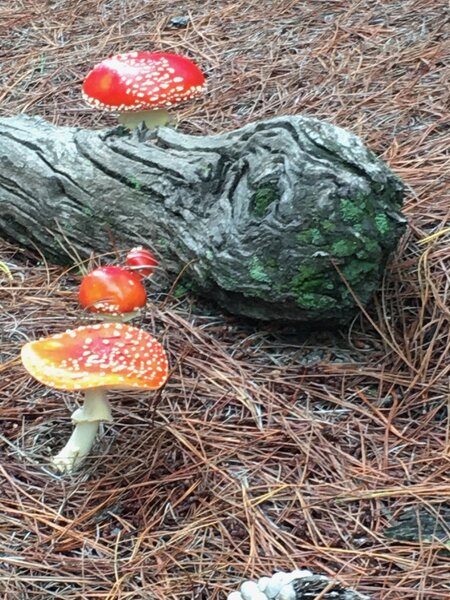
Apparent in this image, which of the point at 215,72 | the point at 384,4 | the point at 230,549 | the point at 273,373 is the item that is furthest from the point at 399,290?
the point at 384,4

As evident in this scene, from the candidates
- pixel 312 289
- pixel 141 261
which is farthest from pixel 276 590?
pixel 141 261

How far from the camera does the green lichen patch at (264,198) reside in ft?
9.68

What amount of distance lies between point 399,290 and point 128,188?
107 centimetres

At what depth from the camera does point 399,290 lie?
10.1 ft

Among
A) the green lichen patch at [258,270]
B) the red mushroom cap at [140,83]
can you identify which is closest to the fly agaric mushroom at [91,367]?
the green lichen patch at [258,270]

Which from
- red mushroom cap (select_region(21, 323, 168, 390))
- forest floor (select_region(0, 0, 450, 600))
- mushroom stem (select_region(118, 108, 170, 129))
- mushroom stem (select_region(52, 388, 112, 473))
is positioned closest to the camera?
Answer: forest floor (select_region(0, 0, 450, 600))

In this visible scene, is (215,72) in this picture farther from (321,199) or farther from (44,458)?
(44,458)

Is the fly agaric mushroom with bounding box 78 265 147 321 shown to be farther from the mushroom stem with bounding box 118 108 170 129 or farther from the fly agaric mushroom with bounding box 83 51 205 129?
the mushroom stem with bounding box 118 108 170 129

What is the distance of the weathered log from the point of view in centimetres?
290

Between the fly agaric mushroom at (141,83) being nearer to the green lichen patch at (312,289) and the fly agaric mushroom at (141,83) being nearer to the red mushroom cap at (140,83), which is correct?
the red mushroom cap at (140,83)

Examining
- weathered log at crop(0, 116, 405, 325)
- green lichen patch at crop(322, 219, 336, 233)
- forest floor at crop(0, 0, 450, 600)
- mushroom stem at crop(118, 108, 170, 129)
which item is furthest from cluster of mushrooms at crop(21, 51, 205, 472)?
mushroom stem at crop(118, 108, 170, 129)

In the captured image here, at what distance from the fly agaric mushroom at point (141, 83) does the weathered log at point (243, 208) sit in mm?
131

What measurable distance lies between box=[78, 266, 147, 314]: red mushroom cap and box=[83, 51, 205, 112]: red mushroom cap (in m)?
0.90

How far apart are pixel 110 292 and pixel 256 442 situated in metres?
0.63
